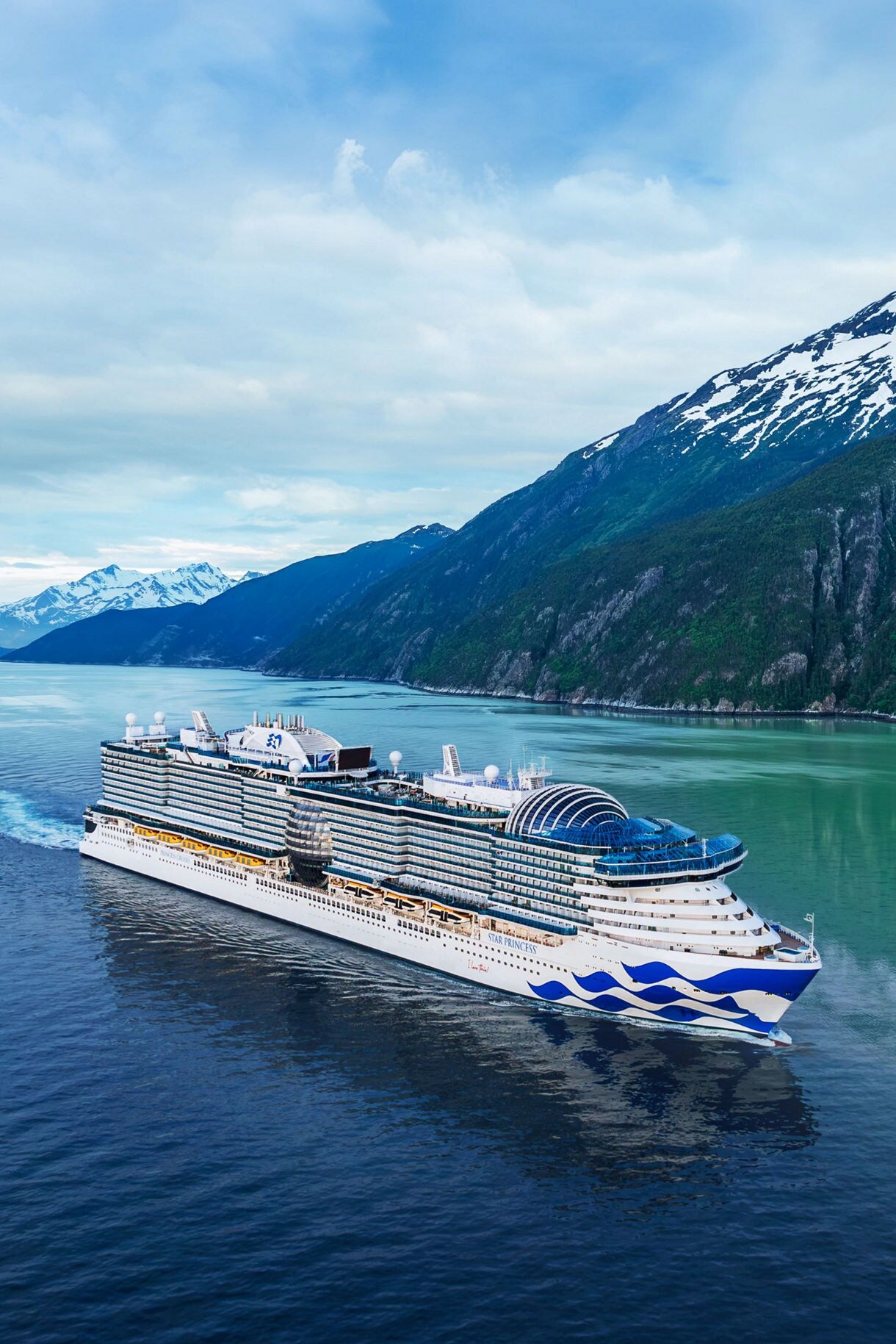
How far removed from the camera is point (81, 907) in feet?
256

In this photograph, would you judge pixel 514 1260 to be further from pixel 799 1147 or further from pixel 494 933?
pixel 494 933

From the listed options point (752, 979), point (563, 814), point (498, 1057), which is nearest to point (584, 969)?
point (498, 1057)

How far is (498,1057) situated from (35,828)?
7344 cm

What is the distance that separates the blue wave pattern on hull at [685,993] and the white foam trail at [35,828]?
64081 mm

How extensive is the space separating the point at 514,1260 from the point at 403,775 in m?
53.6

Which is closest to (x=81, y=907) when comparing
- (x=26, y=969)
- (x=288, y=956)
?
(x=26, y=969)

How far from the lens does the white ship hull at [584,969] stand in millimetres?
51094

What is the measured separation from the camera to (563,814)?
6147 centimetres

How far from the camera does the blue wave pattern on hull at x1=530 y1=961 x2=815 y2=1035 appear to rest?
5038 cm

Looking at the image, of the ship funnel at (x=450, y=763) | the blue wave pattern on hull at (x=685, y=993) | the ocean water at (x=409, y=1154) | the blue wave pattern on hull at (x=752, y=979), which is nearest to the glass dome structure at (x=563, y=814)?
the blue wave pattern on hull at (x=685, y=993)

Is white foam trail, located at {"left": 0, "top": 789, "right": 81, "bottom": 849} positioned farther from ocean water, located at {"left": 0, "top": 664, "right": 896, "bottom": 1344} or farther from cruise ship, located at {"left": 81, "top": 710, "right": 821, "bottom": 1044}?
ocean water, located at {"left": 0, "top": 664, "right": 896, "bottom": 1344}

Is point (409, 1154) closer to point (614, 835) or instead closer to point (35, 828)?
point (614, 835)

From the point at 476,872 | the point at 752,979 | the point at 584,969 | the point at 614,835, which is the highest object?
the point at 614,835

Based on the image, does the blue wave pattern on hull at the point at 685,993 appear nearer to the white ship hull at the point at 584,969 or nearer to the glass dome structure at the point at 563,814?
the white ship hull at the point at 584,969
